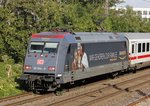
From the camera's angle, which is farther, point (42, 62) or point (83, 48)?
point (83, 48)

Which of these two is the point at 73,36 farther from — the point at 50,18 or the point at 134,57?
the point at 134,57

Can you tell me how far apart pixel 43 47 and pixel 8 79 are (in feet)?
9.98

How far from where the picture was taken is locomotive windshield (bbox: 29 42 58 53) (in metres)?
19.4

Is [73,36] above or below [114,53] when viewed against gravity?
above

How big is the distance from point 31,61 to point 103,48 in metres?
5.41

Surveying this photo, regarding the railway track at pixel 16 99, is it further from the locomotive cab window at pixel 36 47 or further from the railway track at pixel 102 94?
the locomotive cab window at pixel 36 47

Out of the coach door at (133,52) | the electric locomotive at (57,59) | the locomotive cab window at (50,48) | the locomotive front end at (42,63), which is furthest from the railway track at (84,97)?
the coach door at (133,52)

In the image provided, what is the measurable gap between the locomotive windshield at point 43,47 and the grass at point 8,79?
208 centimetres

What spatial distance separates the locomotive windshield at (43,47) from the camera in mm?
19366

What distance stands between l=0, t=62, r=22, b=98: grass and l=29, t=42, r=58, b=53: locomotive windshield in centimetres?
208

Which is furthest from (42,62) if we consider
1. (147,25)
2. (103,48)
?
(147,25)

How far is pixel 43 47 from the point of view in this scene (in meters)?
Result: 19.6

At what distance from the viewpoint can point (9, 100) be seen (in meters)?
18.0

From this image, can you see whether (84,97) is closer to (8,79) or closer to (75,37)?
(75,37)
